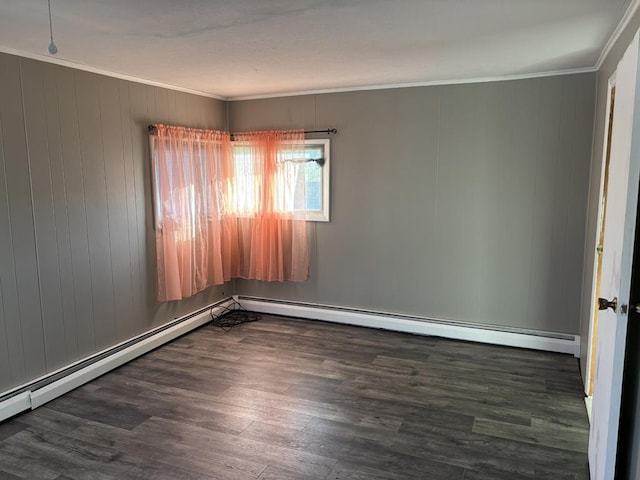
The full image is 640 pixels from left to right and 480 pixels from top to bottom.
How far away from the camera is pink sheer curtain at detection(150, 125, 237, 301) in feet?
Answer: 13.5

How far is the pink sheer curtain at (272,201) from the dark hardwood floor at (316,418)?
1029 mm

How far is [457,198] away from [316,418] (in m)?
2.34

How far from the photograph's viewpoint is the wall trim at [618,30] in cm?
218

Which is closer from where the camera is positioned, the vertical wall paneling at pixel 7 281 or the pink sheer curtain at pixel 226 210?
the vertical wall paneling at pixel 7 281

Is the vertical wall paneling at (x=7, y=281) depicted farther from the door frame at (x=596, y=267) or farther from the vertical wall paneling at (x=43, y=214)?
the door frame at (x=596, y=267)

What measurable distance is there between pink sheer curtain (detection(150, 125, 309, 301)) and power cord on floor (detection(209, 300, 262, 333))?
0.38 metres

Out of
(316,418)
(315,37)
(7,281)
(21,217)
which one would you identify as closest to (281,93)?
(315,37)

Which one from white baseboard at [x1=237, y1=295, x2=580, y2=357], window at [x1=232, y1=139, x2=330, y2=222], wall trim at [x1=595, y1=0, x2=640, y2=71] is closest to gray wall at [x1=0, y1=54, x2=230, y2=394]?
window at [x1=232, y1=139, x2=330, y2=222]

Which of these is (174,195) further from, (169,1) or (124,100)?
(169,1)

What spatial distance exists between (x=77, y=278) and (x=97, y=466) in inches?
57.5

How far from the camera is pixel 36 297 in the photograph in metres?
3.13

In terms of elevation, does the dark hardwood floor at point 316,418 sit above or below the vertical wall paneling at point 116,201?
below

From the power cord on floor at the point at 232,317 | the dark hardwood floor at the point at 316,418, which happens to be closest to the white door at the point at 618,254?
the dark hardwood floor at the point at 316,418

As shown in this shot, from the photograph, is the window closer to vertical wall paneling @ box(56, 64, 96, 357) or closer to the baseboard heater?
the baseboard heater
